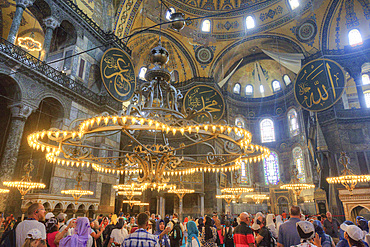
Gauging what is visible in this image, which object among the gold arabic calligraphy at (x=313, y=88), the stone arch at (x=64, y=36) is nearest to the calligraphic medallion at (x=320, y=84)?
the gold arabic calligraphy at (x=313, y=88)

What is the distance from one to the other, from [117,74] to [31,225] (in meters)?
8.26

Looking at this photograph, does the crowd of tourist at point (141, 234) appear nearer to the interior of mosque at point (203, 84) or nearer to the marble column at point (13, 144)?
the interior of mosque at point (203, 84)

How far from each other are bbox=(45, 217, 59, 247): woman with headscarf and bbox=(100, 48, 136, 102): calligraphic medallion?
674cm

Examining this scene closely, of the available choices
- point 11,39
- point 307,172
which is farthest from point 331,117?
point 11,39

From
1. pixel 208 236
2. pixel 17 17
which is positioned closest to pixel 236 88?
pixel 17 17

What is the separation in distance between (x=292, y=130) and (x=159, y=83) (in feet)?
50.0

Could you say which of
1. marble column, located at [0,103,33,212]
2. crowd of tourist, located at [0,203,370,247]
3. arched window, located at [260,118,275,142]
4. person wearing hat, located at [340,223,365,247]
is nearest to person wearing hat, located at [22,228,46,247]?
crowd of tourist, located at [0,203,370,247]

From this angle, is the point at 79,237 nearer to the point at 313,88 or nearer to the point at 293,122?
the point at 313,88

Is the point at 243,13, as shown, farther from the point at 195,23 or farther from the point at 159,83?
the point at 159,83

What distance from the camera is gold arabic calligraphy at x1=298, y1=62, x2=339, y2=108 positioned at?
9883 millimetres

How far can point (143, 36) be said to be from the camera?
14734mm

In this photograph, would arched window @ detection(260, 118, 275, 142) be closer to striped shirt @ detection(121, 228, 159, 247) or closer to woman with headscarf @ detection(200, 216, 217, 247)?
woman with headscarf @ detection(200, 216, 217, 247)

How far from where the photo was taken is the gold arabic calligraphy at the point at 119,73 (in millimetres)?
9055

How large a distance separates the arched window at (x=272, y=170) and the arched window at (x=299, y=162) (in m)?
1.42
